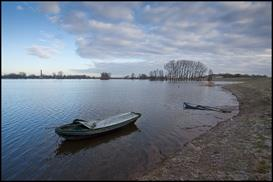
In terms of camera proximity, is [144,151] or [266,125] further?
[266,125]

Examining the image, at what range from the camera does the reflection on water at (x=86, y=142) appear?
1343 centimetres

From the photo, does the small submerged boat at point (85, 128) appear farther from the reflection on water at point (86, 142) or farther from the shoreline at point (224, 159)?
the shoreline at point (224, 159)

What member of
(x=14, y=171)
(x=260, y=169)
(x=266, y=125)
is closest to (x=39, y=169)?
(x=14, y=171)

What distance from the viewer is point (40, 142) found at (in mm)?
14688

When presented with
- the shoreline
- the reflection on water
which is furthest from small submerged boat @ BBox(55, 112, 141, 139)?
the shoreline

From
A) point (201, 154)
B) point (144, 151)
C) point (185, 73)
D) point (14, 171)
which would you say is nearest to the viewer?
point (14, 171)

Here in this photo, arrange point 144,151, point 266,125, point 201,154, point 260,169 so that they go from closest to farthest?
point 260,169 < point 201,154 < point 144,151 < point 266,125

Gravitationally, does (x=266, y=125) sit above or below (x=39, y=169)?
above

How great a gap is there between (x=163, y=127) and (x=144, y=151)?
20.2 feet

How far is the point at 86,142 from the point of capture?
48.8 ft

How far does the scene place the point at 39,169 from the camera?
10578 millimetres

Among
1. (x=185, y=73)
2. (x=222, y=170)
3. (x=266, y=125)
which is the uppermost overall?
(x=185, y=73)

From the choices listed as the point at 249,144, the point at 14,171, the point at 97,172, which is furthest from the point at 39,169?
the point at 249,144

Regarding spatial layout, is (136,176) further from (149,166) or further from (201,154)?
(201,154)
